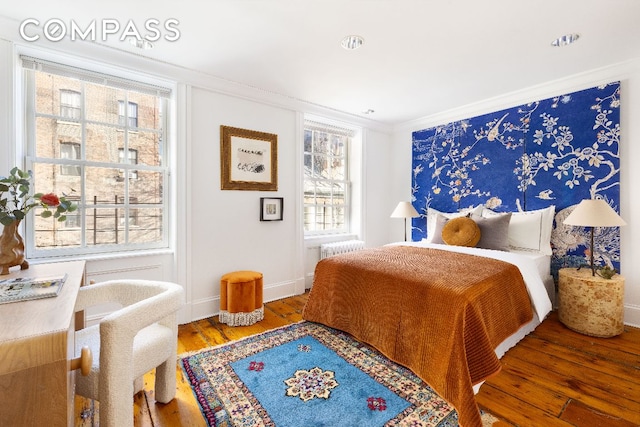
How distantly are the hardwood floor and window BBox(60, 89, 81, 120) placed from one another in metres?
2.13

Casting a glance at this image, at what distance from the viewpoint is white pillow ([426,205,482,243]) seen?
12.0 feet

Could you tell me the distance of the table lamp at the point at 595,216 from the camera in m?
2.49

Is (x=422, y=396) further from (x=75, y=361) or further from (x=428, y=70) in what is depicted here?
(x=428, y=70)

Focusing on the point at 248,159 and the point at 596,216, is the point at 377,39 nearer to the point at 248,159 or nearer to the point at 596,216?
the point at 248,159

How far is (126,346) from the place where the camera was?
1221mm

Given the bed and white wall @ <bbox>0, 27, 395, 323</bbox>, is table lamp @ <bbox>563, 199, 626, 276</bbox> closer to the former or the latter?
the bed

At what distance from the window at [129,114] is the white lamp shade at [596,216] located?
4205 mm

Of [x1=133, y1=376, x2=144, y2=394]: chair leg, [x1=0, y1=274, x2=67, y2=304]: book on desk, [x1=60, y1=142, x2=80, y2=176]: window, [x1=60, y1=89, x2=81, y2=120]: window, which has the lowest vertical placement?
[x1=133, y1=376, x2=144, y2=394]: chair leg

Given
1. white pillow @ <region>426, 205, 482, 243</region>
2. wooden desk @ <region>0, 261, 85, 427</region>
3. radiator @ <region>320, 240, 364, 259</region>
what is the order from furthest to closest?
radiator @ <region>320, 240, 364, 259</region>
white pillow @ <region>426, 205, 482, 243</region>
wooden desk @ <region>0, 261, 85, 427</region>

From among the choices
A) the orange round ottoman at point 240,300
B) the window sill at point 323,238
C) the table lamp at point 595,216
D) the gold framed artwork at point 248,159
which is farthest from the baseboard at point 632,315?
the gold framed artwork at point 248,159

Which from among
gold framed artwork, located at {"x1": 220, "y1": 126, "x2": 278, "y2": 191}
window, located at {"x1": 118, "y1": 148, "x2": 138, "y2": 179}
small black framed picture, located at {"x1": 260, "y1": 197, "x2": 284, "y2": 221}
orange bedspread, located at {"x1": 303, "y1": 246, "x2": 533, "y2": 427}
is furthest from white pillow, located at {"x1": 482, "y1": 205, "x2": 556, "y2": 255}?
window, located at {"x1": 118, "y1": 148, "x2": 138, "y2": 179}

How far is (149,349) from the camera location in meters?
1.44

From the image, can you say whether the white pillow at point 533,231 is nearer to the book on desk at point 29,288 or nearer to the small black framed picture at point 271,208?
the small black framed picture at point 271,208

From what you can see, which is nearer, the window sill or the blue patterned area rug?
the blue patterned area rug
